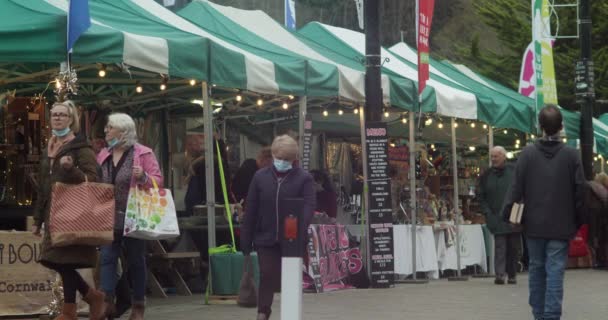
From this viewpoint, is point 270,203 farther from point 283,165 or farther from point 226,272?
point 226,272

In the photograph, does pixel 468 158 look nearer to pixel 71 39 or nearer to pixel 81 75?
pixel 81 75

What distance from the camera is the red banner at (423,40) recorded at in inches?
707

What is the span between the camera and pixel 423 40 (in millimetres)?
18406

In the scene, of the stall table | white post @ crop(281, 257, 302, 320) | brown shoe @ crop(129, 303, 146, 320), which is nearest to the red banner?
the stall table

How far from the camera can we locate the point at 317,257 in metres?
16.2

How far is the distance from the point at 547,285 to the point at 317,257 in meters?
6.46

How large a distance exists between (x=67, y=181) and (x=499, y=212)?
30.8 ft

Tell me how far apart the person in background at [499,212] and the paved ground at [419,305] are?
39cm

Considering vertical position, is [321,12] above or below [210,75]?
above

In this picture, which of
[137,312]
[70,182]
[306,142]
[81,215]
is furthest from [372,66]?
[81,215]

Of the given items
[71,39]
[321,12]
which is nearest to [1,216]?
[71,39]

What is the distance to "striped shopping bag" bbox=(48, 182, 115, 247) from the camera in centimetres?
956

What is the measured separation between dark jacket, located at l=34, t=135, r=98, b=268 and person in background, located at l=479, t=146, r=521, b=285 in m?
9.06

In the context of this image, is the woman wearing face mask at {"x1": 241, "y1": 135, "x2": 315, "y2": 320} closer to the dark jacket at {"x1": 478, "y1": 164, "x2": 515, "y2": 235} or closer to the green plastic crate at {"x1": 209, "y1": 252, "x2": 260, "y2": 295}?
the green plastic crate at {"x1": 209, "y1": 252, "x2": 260, "y2": 295}
